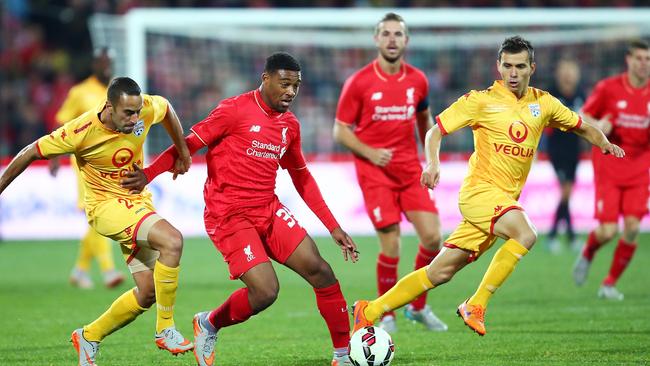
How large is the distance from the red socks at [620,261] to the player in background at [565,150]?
4.53 meters

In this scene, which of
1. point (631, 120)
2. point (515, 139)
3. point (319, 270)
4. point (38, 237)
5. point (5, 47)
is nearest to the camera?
point (319, 270)

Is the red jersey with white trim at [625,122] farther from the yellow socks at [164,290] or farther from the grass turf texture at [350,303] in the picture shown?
the yellow socks at [164,290]

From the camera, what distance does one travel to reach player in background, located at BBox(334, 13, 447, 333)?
9156 mm

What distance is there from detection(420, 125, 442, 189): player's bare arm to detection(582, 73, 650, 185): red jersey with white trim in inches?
155

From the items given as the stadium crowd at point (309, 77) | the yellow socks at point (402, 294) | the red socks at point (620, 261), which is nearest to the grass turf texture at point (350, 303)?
the red socks at point (620, 261)

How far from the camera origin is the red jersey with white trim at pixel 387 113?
9234 mm

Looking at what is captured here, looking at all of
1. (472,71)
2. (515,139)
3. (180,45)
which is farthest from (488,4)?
(515,139)

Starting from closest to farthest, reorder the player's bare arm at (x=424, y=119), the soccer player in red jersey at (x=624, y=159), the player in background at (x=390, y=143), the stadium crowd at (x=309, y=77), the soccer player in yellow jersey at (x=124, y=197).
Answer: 1. the soccer player in yellow jersey at (x=124, y=197)
2. the player in background at (x=390, y=143)
3. the player's bare arm at (x=424, y=119)
4. the soccer player in red jersey at (x=624, y=159)
5. the stadium crowd at (x=309, y=77)

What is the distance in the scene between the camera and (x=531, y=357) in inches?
289

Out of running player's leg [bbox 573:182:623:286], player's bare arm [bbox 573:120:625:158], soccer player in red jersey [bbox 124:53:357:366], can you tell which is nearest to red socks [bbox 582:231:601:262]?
running player's leg [bbox 573:182:623:286]

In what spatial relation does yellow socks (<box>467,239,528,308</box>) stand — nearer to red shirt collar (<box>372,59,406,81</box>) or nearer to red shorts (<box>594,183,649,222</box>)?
red shirt collar (<box>372,59,406,81</box>)

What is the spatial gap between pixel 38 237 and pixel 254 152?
1127cm

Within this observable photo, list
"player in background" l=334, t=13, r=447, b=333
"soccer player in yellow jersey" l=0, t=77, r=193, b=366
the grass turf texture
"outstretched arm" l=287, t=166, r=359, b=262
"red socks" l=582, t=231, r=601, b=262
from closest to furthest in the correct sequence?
1. "soccer player in yellow jersey" l=0, t=77, r=193, b=366
2. "outstretched arm" l=287, t=166, r=359, b=262
3. the grass turf texture
4. "player in background" l=334, t=13, r=447, b=333
5. "red socks" l=582, t=231, r=601, b=262

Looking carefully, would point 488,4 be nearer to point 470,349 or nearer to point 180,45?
point 180,45
